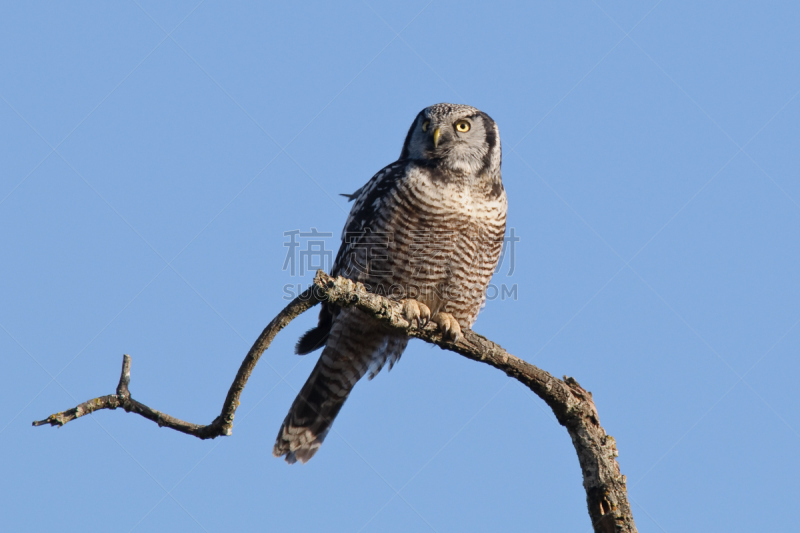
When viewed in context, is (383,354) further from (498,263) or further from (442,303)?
(498,263)

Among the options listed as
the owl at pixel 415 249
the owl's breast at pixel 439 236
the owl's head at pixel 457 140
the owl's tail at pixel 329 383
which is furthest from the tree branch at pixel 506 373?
the owl's head at pixel 457 140

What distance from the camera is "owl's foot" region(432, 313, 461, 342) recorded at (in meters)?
5.81

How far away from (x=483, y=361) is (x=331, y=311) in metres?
1.63

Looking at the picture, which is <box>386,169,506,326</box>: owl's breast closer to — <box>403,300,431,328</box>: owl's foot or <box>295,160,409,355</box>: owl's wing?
<box>295,160,409,355</box>: owl's wing

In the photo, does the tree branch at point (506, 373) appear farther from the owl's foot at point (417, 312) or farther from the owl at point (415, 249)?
the owl at point (415, 249)

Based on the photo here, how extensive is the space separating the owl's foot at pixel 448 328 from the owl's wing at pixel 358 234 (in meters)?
0.92

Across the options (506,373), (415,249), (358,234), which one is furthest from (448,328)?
(358,234)

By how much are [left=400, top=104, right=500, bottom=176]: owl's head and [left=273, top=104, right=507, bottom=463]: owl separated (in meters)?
0.01

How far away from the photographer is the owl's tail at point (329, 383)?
22.9ft

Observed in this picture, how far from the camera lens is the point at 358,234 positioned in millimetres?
6562

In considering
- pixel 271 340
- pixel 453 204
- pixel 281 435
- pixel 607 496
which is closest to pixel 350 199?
pixel 453 204

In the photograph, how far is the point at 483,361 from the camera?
5641 millimetres

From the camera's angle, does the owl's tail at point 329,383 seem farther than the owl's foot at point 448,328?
Yes

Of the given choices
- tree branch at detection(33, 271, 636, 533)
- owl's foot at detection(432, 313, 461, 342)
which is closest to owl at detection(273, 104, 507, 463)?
owl's foot at detection(432, 313, 461, 342)
